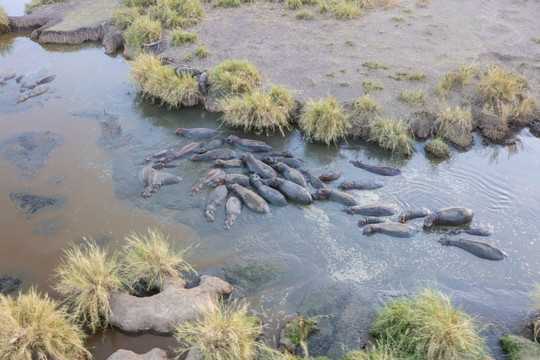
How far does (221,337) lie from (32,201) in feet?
18.7

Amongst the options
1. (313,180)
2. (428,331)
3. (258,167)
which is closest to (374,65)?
(313,180)

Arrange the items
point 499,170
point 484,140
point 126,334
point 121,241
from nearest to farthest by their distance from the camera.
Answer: point 126,334
point 121,241
point 499,170
point 484,140

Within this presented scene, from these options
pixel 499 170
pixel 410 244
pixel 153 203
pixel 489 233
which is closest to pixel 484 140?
pixel 499 170

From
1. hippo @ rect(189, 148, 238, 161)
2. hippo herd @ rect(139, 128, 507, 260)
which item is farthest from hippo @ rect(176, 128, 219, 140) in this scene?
hippo @ rect(189, 148, 238, 161)

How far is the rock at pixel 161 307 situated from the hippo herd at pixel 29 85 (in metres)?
8.69

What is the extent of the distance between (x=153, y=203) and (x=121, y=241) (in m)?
1.17

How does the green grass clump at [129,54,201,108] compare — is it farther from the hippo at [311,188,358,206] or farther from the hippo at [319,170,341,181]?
the hippo at [311,188,358,206]

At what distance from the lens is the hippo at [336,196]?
9.17 m

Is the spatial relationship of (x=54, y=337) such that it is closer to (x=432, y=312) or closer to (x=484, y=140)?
(x=432, y=312)

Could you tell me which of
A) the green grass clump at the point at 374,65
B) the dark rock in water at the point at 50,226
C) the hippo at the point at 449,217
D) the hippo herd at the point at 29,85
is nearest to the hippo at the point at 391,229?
the hippo at the point at 449,217

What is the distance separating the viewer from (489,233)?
848 cm

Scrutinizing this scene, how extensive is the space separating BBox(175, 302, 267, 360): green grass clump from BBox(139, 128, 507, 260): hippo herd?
2.75 m

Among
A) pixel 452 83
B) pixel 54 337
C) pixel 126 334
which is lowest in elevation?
pixel 126 334

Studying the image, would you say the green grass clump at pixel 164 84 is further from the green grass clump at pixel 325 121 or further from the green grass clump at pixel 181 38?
the green grass clump at pixel 325 121
